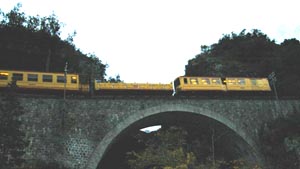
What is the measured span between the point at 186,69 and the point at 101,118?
30690mm

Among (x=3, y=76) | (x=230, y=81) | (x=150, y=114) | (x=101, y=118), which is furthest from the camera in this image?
(x=230, y=81)

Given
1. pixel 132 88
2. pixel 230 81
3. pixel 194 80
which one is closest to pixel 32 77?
pixel 132 88

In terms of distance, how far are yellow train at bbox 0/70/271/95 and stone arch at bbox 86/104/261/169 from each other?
3.34 meters

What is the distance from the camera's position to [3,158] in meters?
19.5

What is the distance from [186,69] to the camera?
54125 mm

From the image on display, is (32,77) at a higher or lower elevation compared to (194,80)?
higher

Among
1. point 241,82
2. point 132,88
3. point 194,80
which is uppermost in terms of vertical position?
point 194,80

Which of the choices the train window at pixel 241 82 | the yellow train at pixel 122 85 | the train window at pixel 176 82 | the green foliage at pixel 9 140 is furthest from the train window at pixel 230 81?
the green foliage at pixel 9 140

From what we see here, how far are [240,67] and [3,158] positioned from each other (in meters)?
38.4

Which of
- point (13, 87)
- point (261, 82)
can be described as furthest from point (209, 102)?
point (13, 87)

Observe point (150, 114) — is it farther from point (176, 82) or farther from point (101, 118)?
point (176, 82)

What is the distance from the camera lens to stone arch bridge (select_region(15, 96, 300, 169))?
79.0ft

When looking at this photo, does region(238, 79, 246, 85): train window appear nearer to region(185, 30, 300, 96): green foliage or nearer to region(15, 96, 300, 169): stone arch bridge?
region(15, 96, 300, 169): stone arch bridge

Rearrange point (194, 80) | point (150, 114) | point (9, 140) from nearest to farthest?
1. point (9, 140)
2. point (150, 114)
3. point (194, 80)
